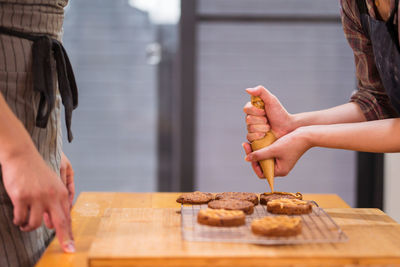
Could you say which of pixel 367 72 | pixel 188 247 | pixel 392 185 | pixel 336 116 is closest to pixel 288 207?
pixel 188 247

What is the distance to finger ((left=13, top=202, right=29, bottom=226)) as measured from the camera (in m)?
0.88

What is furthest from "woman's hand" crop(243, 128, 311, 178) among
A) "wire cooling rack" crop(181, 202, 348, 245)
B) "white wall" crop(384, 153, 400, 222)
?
"white wall" crop(384, 153, 400, 222)

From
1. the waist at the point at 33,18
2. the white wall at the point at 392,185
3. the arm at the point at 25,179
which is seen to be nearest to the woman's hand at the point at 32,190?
the arm at the point at 25,179

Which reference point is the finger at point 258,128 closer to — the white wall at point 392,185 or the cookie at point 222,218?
the cookie at point 222,218

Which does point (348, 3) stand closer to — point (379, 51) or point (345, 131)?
point (379, 51)

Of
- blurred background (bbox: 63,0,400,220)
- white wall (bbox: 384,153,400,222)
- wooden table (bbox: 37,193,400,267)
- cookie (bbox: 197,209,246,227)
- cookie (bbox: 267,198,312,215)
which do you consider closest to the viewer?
wooden table (bbox: 37,193,400,267)

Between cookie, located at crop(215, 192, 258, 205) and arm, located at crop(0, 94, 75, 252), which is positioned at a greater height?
arm, located at crop(0, 94, 75, 252)

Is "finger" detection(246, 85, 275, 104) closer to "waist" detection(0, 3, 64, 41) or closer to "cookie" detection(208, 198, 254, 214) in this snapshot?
"cookie" detection(208, 198, 254, 214)

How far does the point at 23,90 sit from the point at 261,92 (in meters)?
0.60

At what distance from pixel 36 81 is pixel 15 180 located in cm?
30

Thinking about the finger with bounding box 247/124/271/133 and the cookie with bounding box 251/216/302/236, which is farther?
the finger with bounding box 247/124/271/133

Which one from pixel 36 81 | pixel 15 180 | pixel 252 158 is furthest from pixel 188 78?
pixel 15 180

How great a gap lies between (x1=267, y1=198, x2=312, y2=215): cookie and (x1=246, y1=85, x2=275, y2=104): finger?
303 millimetres

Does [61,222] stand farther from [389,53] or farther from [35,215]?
[389,53]
